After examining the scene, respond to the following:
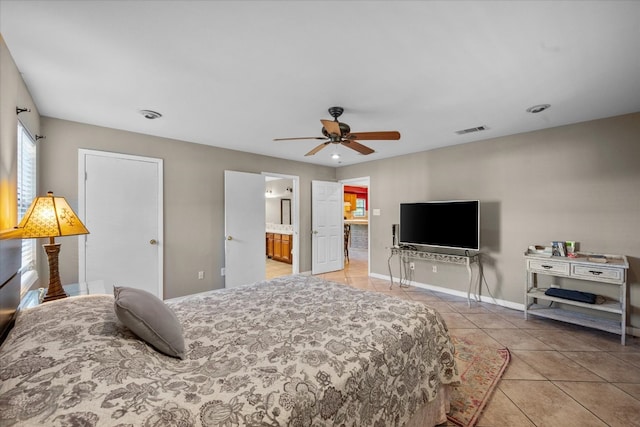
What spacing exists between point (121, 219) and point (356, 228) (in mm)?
6934

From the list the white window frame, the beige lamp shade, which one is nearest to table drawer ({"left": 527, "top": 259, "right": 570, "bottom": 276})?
the beige lamp shade

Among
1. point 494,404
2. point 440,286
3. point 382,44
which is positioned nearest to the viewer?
point 382,44

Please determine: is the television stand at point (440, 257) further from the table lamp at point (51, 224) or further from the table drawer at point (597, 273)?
the table lamp at point (51, 224)

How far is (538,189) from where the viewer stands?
365 cm

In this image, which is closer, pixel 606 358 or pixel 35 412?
pixel 35 412

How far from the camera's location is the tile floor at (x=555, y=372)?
73.3 inches

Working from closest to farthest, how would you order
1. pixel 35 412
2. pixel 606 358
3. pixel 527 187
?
pixel 35 412 < pixel 606 358 < pixel 527 187

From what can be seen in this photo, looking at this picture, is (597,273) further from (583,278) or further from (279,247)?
(279,247)

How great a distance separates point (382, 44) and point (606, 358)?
339cm

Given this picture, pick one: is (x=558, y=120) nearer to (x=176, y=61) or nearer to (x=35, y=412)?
(x=176, y=61)

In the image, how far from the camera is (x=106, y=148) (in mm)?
3457

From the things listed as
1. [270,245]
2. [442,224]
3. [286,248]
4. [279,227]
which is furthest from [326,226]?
[442,224]

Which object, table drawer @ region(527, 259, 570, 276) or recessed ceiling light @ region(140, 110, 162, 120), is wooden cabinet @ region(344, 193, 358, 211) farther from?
recessed ceiling light @ region(140, 110, 162, 120)

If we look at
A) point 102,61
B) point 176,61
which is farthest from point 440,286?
point 102,61
